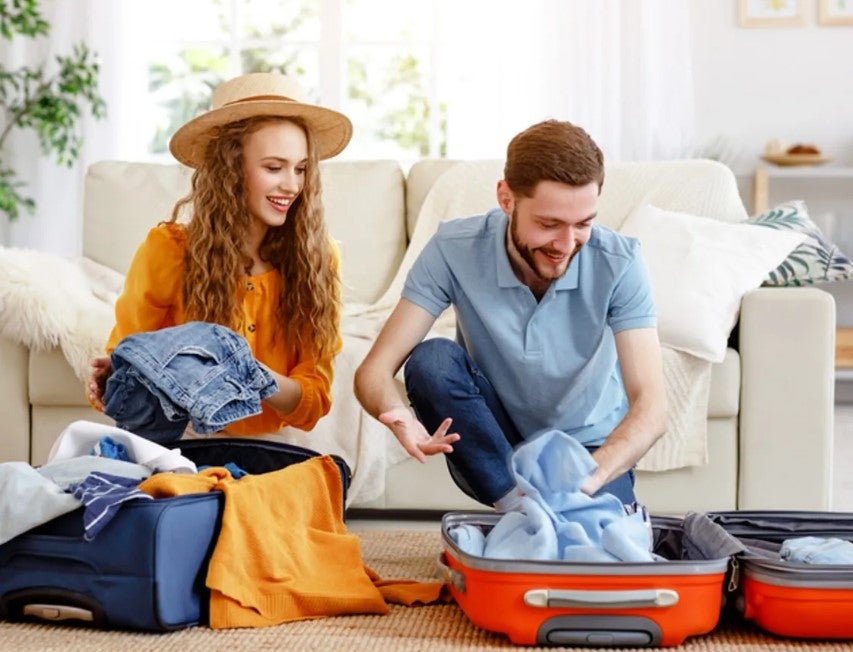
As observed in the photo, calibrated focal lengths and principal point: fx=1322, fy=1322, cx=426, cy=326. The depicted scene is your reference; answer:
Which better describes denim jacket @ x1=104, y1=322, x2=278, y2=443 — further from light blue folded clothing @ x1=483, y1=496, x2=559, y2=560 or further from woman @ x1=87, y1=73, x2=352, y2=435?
light blue folded clothing @ x1=483, y1=496, x2=559, y2=560

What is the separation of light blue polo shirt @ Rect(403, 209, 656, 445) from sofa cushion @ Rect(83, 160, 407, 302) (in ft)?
4.72

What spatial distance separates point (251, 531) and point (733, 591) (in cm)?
72

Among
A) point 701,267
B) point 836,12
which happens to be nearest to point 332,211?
point 701,267

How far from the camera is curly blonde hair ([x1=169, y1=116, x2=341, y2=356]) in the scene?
7.89 ft

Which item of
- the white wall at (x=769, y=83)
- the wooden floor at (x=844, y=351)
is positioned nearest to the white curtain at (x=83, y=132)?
the white wall at (x=769, y=83)

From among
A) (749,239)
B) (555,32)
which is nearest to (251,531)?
(749,239)

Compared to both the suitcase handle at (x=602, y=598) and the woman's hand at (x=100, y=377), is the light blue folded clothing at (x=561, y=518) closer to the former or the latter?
the suitcase handle at (x=602, y=598)

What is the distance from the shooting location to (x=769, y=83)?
214 inches

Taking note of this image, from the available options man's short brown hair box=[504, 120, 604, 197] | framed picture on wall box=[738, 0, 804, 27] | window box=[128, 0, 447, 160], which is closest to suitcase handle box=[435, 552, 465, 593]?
man's short brown hair box=[504, 120, 604, 197]

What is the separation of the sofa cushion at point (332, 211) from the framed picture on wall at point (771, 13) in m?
2.23

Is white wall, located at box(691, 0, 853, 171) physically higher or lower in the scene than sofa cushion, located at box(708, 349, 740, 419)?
higher

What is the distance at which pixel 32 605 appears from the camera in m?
1.99

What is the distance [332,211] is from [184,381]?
1675 mm

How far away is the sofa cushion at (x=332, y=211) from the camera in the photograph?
147 inches
